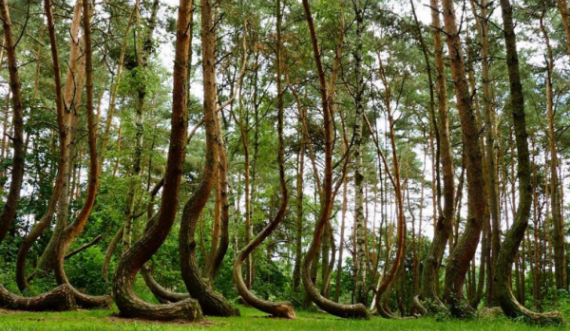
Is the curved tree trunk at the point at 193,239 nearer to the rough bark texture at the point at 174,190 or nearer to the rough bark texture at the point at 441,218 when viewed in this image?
the rough bark texture at the point at 174,190

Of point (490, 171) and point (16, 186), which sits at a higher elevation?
point (490, 171)

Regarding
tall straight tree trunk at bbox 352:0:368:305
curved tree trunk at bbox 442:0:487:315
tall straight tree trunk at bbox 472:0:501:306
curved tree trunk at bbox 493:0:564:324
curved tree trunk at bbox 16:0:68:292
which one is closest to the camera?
curved tree trunk at bbox 493:0:564:324

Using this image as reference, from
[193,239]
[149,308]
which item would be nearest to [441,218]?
[193,239]

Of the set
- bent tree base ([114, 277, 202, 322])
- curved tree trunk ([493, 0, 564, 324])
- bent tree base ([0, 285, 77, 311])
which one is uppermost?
curved tree trunk ([493, 0, 564, 324])

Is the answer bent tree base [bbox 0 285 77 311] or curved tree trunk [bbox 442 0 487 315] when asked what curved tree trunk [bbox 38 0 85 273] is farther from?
curved tree trunk [bbox 442 0 487 315]

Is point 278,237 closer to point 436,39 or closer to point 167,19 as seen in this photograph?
point 167,19

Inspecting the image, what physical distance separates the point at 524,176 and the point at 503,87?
15103 mm

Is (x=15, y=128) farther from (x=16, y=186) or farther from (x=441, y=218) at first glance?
(x=441, y=218)

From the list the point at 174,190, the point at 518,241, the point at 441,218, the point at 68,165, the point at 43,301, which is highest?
the point at 68,165

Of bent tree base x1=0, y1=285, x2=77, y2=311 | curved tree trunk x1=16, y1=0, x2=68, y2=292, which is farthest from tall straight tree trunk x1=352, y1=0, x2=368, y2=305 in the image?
curved tree trunk x1=16, y1=0, x2=68, y2=292

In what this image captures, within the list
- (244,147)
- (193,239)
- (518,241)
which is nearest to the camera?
(518,241)

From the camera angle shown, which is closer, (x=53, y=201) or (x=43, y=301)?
(x=43, y=301)

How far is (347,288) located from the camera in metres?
28.5

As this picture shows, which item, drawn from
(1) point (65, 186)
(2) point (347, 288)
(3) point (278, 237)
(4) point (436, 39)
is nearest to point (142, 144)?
(1) point (65, 186)
